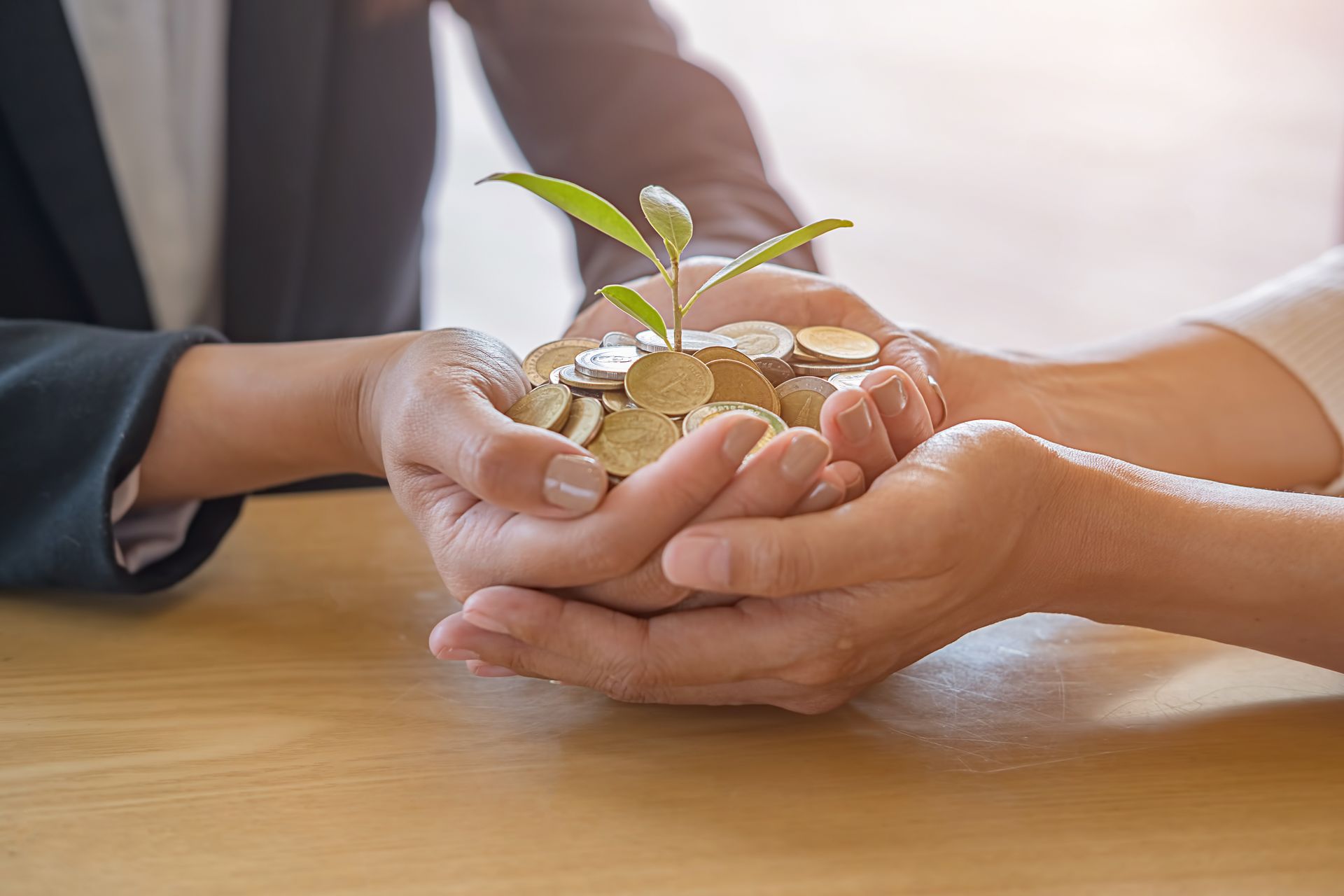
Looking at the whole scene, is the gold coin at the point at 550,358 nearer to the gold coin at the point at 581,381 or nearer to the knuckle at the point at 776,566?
the gold coin at the point at 581,381

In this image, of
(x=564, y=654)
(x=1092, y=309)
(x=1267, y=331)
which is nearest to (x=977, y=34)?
(x=1092, y=309)

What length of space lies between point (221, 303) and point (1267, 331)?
1556 millimetres

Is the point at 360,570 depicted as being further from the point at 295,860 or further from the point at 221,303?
the point at 221,303

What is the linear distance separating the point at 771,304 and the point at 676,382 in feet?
1.00

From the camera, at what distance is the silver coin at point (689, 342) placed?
1.04 m

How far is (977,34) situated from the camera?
3.62 m

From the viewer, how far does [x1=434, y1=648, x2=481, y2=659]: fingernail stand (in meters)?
0.84

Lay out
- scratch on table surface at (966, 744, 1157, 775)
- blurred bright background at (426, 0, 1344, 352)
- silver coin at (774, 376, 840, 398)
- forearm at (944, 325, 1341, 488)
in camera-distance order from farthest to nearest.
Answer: blurred bright background at (426, 0, 1344, 352) < forearm at (944, 325, 1341, 488) < silver coin at (774, 376, 840, 398) < scratch on table surface at (966, 744, 1157, 775)

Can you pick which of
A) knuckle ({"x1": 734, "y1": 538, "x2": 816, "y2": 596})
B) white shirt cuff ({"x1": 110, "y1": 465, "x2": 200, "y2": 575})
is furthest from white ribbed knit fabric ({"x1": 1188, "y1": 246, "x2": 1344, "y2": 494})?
white shirt cuff ({"x1": 110, "y1": 465, "x2": 200, "y2": 575})

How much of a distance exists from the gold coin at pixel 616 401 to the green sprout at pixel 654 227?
0.07 metres

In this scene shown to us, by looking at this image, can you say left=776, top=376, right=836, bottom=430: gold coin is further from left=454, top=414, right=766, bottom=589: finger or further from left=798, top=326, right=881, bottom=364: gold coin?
left=454, top=414, right=766, bottom=589: finger

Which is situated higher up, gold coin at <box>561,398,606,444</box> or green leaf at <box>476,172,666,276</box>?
green leaf at <box>476,172,666,276</box>

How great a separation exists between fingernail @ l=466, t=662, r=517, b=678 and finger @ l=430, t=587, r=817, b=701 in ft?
Result: 0.07

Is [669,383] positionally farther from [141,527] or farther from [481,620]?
[141,527]
